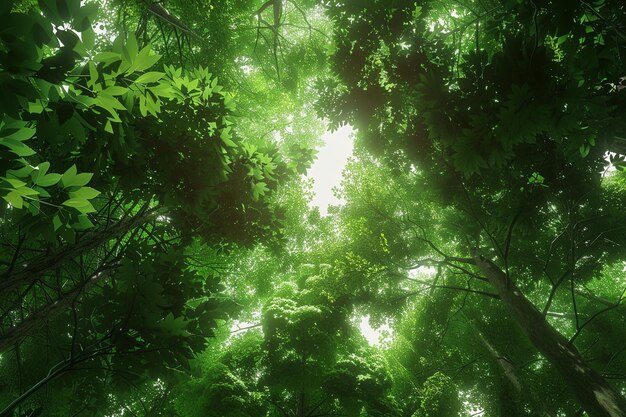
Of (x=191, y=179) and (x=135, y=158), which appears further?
(x=191, y=179)

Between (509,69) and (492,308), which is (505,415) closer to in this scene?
(492,308)

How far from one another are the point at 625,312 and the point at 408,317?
6207mm

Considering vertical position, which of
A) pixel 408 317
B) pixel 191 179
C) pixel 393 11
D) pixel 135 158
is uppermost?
pixel 408 317

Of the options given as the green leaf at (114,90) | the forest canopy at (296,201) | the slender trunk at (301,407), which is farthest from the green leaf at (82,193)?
the slender trunk at (301,407)

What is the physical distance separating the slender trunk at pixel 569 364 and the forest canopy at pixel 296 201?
0.08 feet

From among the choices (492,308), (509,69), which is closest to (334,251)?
(509,69)

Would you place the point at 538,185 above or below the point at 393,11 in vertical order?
below

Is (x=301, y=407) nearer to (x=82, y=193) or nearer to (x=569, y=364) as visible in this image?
(x=569, y=364)

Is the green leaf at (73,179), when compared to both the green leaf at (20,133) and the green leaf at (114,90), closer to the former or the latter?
the green leaf at (20,133)

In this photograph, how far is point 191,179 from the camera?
3.37 meters

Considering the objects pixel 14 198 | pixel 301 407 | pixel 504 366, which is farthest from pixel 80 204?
pixel 504 366

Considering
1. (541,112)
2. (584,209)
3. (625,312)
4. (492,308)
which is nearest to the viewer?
(541,112)

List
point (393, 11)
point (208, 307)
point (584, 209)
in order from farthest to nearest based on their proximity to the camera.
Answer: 1. point (584, 209)
2. point (393, 11)
3. point (208, 307)

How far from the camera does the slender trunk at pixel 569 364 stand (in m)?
3.33
